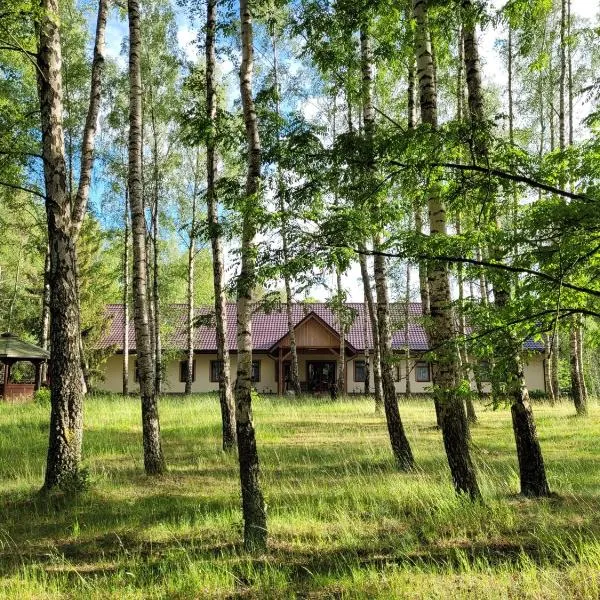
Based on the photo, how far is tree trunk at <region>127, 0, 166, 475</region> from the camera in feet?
27.0

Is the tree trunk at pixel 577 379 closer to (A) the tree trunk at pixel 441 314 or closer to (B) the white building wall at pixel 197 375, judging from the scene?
(A) the tree trunk at pixel 441 314

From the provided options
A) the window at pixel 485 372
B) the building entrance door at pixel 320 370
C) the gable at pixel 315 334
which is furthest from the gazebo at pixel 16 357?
the window at pixel 485 372

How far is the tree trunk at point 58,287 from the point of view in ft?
23.1

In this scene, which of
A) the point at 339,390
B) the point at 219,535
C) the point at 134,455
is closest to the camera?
the point at 219,535

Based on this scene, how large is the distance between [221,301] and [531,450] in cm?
613

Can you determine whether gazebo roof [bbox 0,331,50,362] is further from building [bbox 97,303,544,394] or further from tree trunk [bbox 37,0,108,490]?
tree trunk [bbox 37,0,108,490]

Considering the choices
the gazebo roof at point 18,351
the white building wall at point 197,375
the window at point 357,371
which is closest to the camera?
the gazebo roof at point 18,351

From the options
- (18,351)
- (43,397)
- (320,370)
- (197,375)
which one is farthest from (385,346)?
(197,375)

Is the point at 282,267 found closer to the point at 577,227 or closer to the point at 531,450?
the point at 577,227

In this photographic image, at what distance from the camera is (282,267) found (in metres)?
4.72

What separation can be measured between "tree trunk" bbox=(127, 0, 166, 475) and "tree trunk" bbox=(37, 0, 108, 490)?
3.60 feet

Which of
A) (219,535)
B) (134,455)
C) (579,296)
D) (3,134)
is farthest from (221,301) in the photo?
(579,296)

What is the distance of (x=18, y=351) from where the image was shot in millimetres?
18406

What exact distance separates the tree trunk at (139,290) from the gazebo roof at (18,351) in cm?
1211
